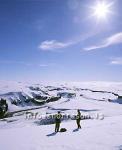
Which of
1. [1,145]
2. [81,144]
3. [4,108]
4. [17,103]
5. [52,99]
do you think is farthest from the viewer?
[52,99]

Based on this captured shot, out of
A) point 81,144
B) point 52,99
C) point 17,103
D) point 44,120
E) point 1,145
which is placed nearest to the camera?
point 81,144

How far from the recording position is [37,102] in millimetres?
82812

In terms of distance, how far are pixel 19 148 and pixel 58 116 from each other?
307 inches

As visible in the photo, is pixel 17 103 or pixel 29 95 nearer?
pixel 17 103

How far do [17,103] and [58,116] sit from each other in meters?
60.2

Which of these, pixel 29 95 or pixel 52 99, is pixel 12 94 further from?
pixel 52 99

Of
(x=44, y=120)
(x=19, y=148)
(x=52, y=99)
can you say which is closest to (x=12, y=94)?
(x=52, y=99)

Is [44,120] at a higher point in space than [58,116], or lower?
lower

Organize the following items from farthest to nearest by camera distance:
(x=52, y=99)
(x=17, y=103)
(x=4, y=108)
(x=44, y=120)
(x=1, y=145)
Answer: (x=52, y=99)
(x=17, y=103)
(x=4, y=108)
(x=44, y=120)
(x=1, y=145)

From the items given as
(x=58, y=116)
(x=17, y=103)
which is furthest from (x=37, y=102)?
(x=58, y=116)

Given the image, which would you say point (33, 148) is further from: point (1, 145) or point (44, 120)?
point (44, 120)

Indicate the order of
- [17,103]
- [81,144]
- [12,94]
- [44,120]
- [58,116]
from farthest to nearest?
[12,94] < [17,103] < [44,120] < [58,116] < [81,144]

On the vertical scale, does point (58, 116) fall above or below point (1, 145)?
above

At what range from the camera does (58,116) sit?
72.0 ft
